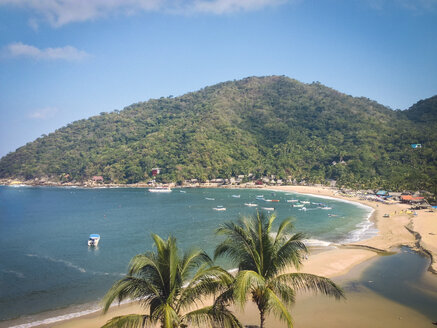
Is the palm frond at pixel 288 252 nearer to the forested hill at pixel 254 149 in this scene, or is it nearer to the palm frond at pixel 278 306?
the palm frond at pixel 278 306

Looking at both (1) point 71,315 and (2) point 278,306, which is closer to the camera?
(2) point 278,306

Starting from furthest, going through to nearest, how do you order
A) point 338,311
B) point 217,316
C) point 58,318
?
point 58,318 < point 338,311 < point 217,316

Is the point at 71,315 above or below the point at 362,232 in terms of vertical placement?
below

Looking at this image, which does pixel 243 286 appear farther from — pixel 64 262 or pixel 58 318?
pixel 64 262

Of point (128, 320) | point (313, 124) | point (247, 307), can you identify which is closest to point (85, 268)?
point (247, 307)

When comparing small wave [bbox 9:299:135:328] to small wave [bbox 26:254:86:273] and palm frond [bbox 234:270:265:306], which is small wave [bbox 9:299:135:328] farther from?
palm frond [bbox 234:270:265:306]

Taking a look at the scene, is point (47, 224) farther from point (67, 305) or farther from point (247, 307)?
point (247, 307)

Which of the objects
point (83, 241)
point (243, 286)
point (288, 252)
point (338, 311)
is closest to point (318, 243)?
point (338, 311)

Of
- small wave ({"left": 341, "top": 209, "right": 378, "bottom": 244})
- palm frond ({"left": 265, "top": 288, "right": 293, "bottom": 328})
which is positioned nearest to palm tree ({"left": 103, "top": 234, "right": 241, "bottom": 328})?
palm frond ({"left": 265, "top": 288, "right": 293, "bottom": 328})
